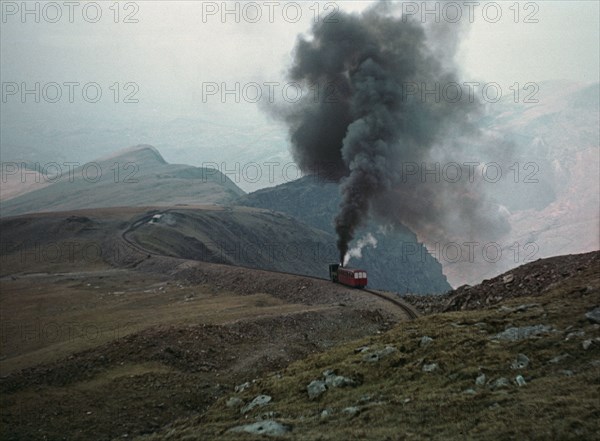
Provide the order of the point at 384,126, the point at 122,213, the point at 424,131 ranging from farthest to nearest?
1. the point at 122,213
2. the point at 424,131
3. the point at 384,126

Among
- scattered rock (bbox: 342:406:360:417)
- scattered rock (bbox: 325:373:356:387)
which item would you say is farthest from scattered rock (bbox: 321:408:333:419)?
scattered rock (bbox: 325:373:356:387)

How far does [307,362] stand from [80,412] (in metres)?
10.6

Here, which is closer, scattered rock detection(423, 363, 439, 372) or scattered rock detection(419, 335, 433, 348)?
scattered rock detection(423, 363, 439, 372)

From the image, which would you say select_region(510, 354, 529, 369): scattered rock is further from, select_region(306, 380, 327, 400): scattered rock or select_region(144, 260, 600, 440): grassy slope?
select_region(306, 380, 327, 400): scattered rock

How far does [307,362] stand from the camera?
72.9 ft

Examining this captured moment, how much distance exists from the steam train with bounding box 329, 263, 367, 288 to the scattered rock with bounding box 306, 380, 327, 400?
2554 centimetres

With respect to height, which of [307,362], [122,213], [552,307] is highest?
[122,213]

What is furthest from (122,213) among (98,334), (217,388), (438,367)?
(438,367)

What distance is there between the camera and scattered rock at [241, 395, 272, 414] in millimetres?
18036

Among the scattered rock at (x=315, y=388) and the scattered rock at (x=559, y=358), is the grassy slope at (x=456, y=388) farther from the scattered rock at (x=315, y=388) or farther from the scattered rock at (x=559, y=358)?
the scattered rock at (x=315, y=388)

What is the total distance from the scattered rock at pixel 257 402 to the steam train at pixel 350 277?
83.6 feet

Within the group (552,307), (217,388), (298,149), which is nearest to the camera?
(552,307)

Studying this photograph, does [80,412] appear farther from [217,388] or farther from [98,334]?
[98,334]

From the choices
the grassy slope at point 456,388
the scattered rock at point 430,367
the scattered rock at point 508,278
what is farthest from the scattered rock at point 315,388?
the scattered rock at point 508,278
